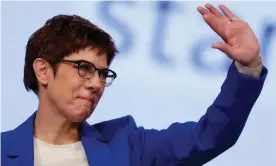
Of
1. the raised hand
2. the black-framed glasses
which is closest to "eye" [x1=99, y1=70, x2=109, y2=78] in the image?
the black-framed glasses

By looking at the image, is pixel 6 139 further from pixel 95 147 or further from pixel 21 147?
pixel 95 147

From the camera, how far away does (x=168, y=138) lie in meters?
1.13

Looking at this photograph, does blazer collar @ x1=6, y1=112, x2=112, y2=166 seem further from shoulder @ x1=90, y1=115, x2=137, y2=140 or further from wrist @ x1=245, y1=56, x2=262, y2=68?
wrist @ x1=245, y1=56, x2=262, y2=68

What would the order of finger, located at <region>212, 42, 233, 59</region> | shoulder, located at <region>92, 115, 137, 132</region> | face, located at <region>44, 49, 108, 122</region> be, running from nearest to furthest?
finger, located at <region>212, 42, 233, 59</region>, face, located at <region>44, 49, 108, 122</region>, shoulder, located at <region>92, 115, 137, 132</region>

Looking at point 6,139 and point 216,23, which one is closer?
point 216,23

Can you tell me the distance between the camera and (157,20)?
4.61 ft

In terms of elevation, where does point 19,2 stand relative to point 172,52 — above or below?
above

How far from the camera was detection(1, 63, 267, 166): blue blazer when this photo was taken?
1.03 metres

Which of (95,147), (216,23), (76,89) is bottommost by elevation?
(95,147)

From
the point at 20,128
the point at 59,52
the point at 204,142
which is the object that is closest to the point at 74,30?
the point at 59,52

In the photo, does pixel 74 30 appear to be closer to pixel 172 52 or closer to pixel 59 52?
pixel 59 52

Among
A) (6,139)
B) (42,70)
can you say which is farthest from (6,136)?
(42,70)

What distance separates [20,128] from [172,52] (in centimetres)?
40

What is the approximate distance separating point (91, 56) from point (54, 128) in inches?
6.2
